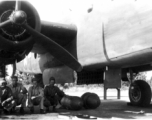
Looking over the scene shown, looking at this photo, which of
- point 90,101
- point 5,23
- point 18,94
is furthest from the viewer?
point 90,101

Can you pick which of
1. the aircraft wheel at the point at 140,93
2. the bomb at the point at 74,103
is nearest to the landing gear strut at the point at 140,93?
the aircraft wheel at the point at 140,93

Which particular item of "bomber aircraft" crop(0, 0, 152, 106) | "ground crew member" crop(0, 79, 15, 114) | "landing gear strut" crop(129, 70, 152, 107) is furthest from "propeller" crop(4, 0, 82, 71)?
"landing gear strut" crop(129, 70, 152, 107)

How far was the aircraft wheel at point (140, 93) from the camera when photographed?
8.22m

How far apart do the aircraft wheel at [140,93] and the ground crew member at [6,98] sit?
4375mm

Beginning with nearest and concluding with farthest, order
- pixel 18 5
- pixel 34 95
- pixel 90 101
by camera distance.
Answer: pixel 18 5
pixel 34 95
pixel 90 101

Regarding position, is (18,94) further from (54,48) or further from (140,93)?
(140,93)

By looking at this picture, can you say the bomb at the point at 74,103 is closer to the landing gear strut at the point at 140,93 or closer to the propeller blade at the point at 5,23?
the landing gear strut at the point at 140,93

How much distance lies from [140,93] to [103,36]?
115 inches

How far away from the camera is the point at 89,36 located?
7066 mm

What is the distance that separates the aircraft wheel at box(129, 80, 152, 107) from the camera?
8.22 m

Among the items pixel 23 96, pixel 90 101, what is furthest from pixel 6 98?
pixel 90 101

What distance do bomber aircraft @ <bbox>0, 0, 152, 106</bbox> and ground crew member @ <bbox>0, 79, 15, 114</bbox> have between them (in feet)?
3.22

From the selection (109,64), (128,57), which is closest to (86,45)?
(109,64)

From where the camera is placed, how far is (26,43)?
6352 mm
